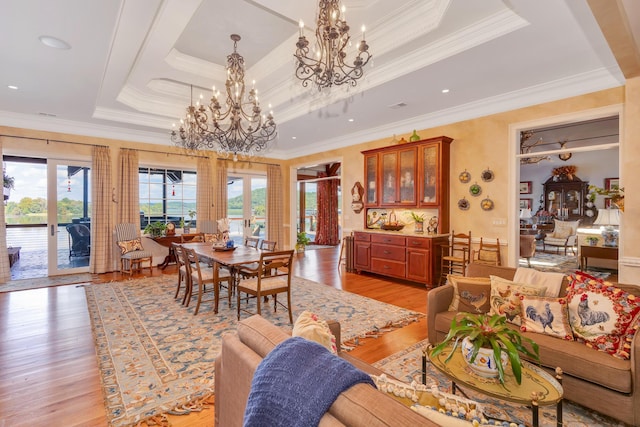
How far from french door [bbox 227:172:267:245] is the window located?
1.00 metres

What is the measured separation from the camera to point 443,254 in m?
5.11

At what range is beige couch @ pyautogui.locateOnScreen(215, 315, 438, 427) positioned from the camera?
2.67 ft

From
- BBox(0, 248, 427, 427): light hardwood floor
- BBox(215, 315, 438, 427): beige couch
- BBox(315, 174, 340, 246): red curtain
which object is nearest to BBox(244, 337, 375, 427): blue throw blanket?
BBox(215, 315, 438, 427): beige couch

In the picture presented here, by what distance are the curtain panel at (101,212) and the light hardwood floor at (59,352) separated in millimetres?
1001

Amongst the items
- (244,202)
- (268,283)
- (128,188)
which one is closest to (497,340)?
(268,283)

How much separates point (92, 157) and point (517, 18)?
7.20 metres

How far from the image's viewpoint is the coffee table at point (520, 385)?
1486 millimetres

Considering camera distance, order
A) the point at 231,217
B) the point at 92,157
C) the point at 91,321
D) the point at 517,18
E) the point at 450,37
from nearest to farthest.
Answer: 1. the point at 517,18
2. the point at 450,37
3. the point at 91,321
4. the point at 92,157
5. the point at 231,217

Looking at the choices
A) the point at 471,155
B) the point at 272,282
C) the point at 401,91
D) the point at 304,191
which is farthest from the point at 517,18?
the point at 304,191

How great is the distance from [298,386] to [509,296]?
225cm

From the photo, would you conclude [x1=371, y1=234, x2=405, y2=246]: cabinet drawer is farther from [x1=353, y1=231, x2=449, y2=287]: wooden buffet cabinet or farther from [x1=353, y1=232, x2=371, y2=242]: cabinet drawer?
[x1=353, y1=232, x2=371, y2=242]: cabinet drawer

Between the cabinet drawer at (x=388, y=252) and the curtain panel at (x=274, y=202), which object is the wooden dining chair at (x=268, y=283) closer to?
the cabinet drawer at (x=388, y=252)

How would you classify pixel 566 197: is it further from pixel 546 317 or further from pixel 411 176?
pixel 546 317

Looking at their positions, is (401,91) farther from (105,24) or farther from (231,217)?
(231,217)
